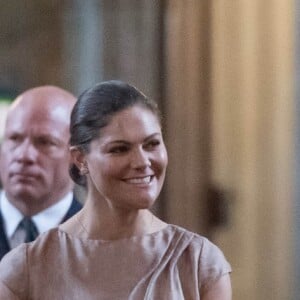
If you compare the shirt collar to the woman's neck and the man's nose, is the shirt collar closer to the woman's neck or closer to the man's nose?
the man's nose

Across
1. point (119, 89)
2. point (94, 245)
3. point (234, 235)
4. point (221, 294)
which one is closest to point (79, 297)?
point (94, 245)

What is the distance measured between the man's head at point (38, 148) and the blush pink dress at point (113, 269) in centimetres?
31

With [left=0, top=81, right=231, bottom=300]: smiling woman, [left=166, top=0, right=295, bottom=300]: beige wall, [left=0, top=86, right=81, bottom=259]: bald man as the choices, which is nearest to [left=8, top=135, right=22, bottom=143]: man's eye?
[left=0, top=86, right=81, bottom=259]: bald man

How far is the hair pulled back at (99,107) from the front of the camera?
1.31 metres

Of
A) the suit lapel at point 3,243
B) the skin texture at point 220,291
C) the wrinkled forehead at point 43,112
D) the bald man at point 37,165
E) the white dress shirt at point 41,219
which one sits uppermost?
the wrinkled forehead at point 43,112

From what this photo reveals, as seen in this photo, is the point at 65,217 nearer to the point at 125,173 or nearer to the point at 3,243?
the point at 3,243

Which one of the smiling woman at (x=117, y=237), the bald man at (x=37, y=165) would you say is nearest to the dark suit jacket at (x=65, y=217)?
the bald man at (x=37, y=165)

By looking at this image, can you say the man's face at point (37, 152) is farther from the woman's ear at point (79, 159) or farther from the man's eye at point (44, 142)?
the woman's ear at point (79, 159)

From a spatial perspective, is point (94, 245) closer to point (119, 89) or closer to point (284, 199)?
point (119, 89)

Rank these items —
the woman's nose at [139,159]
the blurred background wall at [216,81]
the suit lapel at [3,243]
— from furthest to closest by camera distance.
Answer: the blurred background wall at [216,81]
the suit lapel at [3,243]
the woman's nose at [139,159]

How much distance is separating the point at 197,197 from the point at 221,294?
0.88 metres

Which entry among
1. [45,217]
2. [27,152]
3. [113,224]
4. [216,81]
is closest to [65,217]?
[45,217]

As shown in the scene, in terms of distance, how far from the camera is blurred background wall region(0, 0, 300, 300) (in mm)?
2188

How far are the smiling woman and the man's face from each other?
0.28 meters
